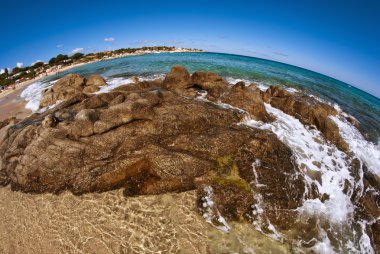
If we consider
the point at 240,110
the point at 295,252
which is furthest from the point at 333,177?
the point at 240,110

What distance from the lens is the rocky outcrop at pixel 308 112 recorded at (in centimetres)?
1362

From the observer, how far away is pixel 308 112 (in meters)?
15.4

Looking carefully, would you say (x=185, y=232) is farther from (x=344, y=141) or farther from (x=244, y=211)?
(x=344, y=141)

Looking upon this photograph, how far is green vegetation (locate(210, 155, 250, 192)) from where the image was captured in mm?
9070

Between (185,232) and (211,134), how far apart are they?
15.9 feet

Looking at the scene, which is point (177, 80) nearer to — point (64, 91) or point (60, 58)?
point (64, 91)

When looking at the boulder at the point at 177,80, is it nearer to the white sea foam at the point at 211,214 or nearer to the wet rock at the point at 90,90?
the wet rock at the point at 90,90

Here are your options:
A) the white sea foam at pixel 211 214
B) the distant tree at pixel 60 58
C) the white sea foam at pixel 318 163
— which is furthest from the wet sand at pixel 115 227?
the distant tree at pixel 60 58

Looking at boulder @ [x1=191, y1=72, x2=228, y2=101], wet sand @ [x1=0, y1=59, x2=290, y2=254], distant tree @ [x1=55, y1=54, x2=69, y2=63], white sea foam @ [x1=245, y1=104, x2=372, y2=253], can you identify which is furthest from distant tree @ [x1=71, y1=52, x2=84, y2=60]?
wet sand @ [x1=0, y1=59, x2=290, y2=254]

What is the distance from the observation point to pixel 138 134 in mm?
10609

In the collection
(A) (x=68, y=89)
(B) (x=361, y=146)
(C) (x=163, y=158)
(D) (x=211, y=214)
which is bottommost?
(D) (x=211, y=214)

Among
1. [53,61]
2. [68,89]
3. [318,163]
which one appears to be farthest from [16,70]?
[318,163]

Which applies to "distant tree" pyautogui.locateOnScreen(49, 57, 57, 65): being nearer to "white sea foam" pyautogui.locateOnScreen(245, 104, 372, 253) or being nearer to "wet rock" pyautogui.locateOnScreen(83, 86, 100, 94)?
"wet rock" pyautogui.locateOnScreen(83, 86, 100, 94)

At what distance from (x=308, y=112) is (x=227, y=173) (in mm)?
9741
